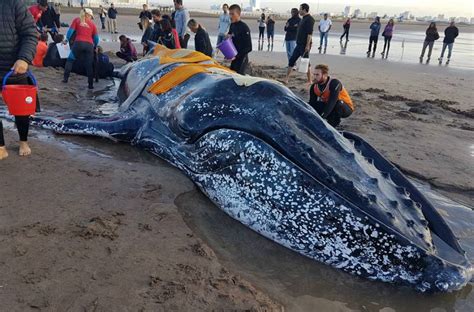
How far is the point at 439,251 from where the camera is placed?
11.7ft

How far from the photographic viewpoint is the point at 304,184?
3775mm

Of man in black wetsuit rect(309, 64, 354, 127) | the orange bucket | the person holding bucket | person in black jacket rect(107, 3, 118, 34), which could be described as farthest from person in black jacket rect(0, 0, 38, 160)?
person in black jacket rect(107, 3, 118, 34)

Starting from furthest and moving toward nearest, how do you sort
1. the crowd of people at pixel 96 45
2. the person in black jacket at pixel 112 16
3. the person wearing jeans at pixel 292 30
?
1. the person in black jacket at pixel 112 16
2. the person wearing jeans at pixel 292 30
3. the crowd of people at pixel 96 45

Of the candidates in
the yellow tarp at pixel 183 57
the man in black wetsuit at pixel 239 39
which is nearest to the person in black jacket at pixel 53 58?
the man in black wetsuit at pixel 239 39

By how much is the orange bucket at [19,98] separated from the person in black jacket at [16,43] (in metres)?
0.17

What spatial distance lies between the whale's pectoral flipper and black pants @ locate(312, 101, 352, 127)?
3246 mm

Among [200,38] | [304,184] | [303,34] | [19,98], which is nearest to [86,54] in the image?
[200,38]

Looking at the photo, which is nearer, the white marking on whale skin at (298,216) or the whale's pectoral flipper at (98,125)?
the white marking on whale skin at (298,216)

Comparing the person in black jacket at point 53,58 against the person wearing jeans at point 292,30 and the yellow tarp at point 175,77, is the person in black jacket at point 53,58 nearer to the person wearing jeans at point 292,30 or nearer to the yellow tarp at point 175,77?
the yellow tarp at point 175,77

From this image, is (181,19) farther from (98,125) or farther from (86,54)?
(98,125)

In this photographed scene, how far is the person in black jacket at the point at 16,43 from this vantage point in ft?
17.0

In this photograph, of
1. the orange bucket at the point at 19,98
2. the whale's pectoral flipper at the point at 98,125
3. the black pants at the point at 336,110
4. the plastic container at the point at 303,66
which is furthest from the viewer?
the plastic container at the point at 303,66

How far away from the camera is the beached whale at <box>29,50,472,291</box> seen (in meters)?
3.42

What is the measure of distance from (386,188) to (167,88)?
11.0 ft
